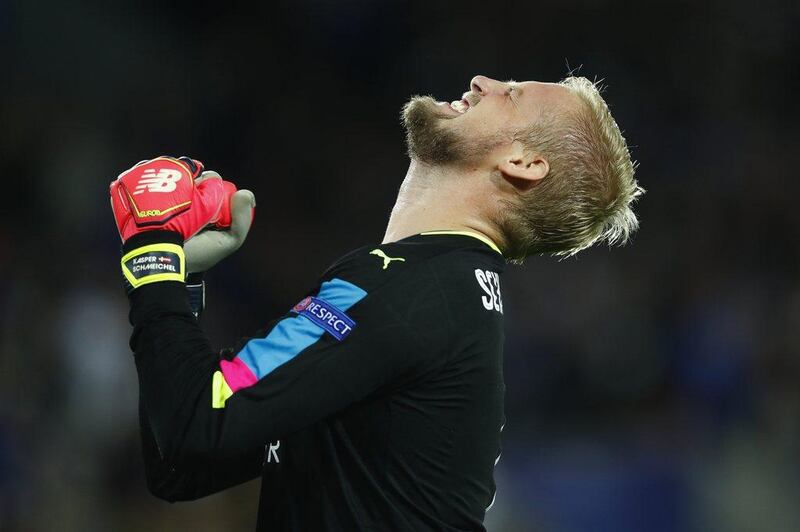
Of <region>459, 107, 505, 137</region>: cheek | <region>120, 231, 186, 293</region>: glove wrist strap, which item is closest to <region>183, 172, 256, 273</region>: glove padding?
<region>120, 231, 186, 293</region>: glove wrist strap

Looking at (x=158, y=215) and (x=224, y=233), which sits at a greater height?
(x=158, y=215)

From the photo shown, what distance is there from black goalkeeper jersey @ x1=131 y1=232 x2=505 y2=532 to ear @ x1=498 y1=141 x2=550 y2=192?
23cm

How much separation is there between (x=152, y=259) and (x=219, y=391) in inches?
13.8

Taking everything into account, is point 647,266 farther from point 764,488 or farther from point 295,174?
point 295,174

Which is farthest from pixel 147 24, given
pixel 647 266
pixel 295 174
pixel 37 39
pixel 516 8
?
pixel 647 266

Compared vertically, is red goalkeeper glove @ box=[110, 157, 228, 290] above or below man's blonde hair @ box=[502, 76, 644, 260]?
above

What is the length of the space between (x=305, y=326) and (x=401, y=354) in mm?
211

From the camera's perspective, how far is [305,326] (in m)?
1.97

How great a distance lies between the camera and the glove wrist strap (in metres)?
1.99

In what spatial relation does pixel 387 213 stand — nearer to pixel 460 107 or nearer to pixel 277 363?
pixel 460 107

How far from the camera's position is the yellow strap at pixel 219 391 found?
185 cm

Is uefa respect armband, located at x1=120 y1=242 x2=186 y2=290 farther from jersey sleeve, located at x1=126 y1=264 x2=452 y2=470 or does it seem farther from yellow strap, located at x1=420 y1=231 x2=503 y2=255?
yellow strap, located at x1=420 y1=231 x2=503 y2=255

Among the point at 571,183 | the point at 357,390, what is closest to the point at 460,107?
the point at 571,183

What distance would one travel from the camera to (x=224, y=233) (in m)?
2.39
